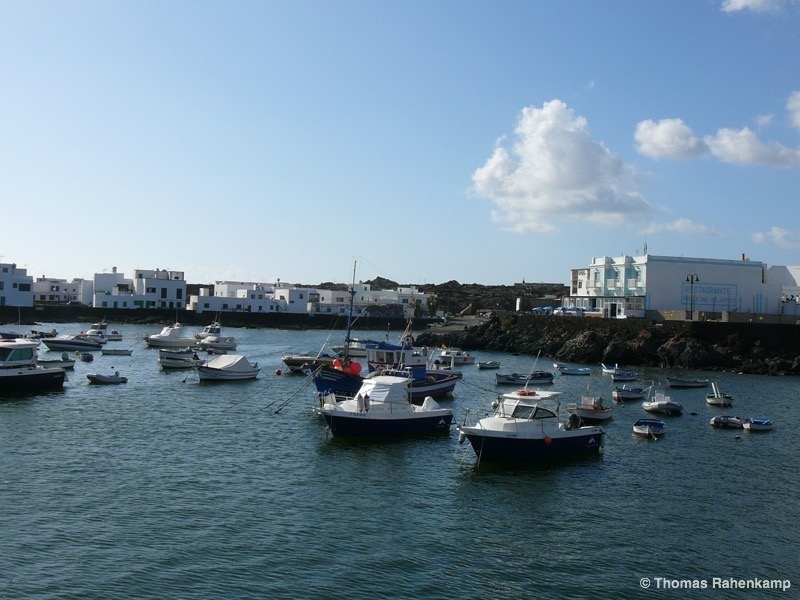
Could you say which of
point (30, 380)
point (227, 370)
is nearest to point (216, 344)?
point (227, 370)

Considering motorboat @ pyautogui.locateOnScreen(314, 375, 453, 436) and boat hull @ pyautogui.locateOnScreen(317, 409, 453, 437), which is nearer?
boat hull @ pyautogui.locateOnScreen(317, 409, 453, 437)

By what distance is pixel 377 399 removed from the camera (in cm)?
3744

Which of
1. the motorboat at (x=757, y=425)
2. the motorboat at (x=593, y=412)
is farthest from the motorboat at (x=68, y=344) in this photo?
the motorboat at (x=757, y=425)

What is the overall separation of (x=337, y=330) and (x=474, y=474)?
114072 millimetres

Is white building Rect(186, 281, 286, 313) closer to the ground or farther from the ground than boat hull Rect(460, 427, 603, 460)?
farther from the ground

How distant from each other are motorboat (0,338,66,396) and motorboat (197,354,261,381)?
1207 cm

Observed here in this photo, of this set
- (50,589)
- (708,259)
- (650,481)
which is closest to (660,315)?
(708,259)

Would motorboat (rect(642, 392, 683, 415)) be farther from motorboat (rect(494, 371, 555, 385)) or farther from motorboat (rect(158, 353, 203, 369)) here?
motorboat (rect(158, 353, 203, 369))

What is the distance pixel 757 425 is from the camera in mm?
40750

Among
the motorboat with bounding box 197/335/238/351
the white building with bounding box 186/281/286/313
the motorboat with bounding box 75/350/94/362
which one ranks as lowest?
the motorboat with bounding box 75/350/94/362

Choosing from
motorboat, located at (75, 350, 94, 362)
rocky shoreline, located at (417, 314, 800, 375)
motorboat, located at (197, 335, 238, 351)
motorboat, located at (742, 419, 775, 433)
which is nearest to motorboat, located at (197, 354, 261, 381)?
motorboat, located at (75, 350, 94, 362)

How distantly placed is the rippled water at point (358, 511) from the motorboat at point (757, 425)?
3.41 feet

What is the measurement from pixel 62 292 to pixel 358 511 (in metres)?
Answer: 158

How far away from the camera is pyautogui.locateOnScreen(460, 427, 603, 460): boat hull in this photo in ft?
103
